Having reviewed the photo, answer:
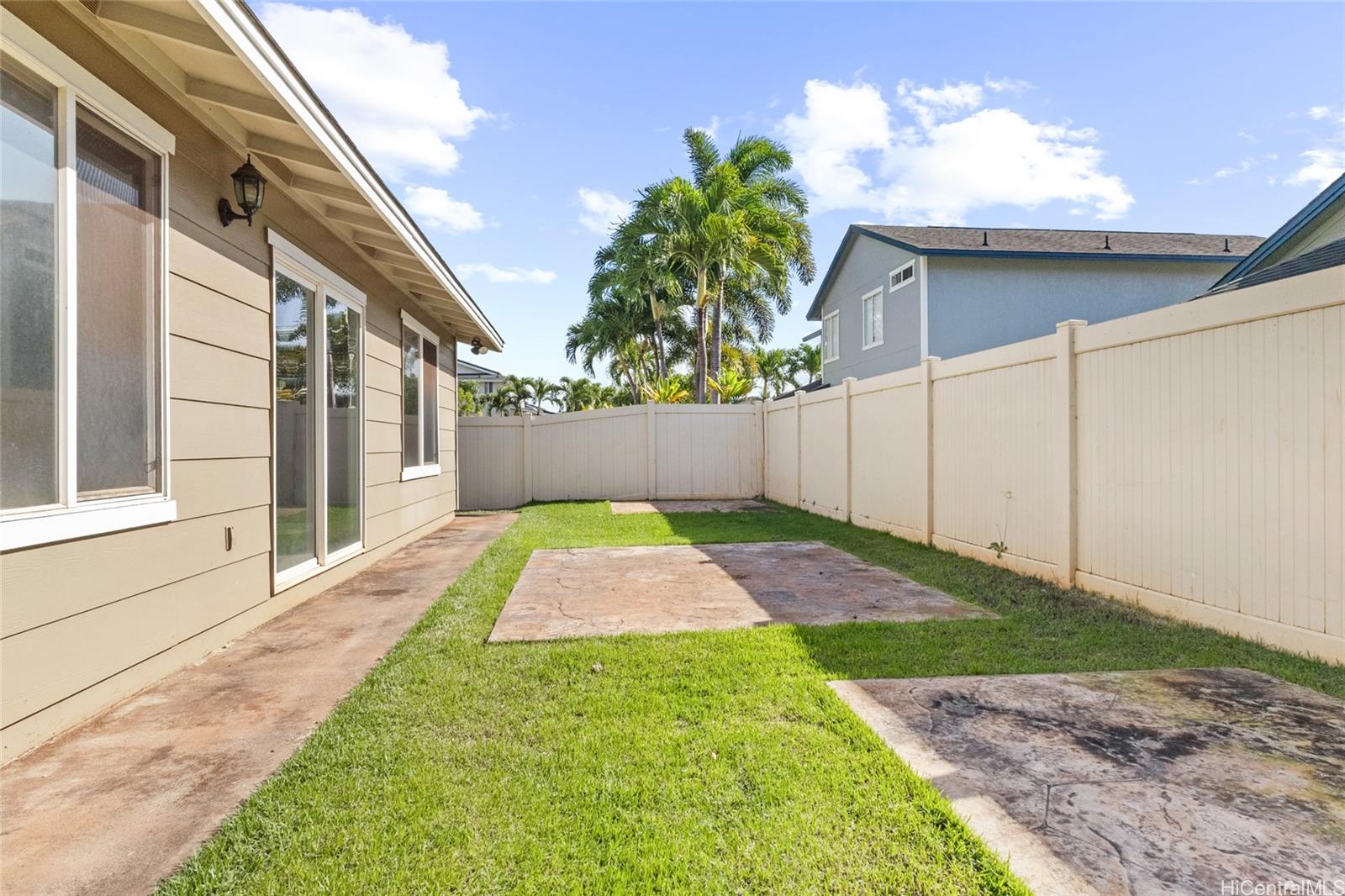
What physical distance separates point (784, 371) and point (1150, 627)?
29187 mm

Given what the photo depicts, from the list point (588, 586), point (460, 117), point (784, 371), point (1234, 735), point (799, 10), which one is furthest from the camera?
point (784, 371)

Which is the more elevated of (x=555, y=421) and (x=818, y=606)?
(x=555, y=421)

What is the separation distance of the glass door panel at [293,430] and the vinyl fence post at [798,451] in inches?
263

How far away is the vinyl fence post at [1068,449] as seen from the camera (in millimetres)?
4195

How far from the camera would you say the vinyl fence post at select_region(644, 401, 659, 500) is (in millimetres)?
10836

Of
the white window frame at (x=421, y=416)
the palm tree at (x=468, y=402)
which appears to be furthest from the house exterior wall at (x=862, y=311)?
the palm tree at (x=468, y=402)

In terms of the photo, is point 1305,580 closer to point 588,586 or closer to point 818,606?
point 818,606

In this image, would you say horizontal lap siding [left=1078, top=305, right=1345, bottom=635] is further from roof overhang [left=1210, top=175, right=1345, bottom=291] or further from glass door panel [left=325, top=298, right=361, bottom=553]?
glass door panel [left=325, top=298, right=361, bottom=553]

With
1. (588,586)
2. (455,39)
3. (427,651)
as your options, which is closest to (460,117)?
(455,39)

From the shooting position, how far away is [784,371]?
31.9 meters

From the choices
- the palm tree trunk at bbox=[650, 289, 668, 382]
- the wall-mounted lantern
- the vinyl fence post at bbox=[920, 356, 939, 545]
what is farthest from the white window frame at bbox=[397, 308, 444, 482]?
the palm tree trunk at bbox=[650, 289, 668, 382]

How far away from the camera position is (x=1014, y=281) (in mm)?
11695

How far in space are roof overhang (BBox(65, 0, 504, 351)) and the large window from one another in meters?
10.3

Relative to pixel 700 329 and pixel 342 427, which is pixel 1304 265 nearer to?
pixel 342 427
